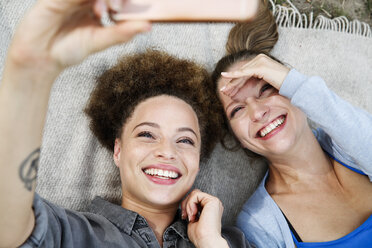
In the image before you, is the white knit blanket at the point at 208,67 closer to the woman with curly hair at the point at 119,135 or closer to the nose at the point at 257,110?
the woman with curly hair at the point at 119,135

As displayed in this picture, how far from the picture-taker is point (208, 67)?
2.20 metres

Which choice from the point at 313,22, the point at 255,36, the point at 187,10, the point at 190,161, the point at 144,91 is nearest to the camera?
the point at 187,10

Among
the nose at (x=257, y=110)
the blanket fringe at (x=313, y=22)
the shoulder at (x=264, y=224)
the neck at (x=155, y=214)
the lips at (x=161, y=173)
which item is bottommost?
the shoulder at (x=264, y=224)

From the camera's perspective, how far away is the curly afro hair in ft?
5.93

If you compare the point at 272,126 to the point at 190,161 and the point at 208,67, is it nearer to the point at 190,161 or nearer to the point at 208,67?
the point at 190,161

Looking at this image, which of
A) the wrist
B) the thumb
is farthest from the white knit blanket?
the thumb

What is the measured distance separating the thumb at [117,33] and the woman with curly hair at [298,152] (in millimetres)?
961

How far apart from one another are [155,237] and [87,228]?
0.32 metres

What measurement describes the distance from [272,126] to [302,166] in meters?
0.34

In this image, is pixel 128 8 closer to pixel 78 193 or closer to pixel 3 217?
pixel 3 217

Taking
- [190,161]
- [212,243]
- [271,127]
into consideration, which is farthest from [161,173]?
[271,127]

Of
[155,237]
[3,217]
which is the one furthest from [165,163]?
[3,217]

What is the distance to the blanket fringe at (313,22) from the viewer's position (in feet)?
7.84

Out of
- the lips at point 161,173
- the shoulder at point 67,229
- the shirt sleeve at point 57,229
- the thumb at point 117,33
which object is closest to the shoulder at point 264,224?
the lips at point 161,173
